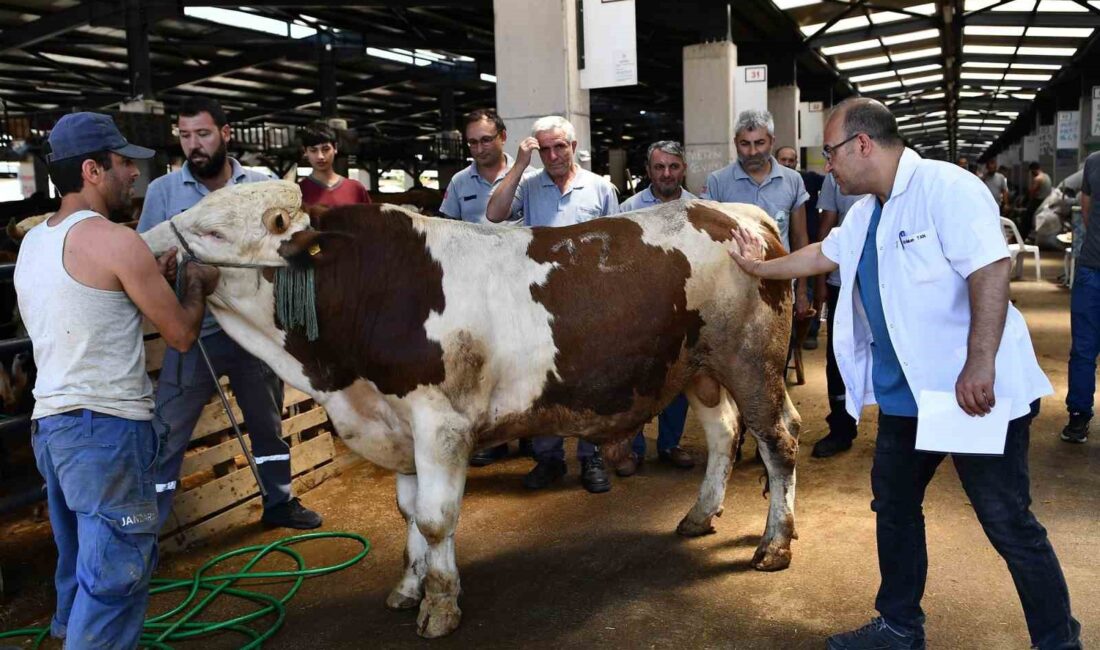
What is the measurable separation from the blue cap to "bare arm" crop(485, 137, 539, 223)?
2234 mm

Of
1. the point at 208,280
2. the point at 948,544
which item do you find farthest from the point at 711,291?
the point at 208,280

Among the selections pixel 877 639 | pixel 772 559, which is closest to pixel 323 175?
pixel 772 559

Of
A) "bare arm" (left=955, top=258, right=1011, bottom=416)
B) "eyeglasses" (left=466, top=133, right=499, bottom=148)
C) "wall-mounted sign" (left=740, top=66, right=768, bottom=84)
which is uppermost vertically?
"wall-mounted sign" (left=740, top=66, right=768, bottom=84)

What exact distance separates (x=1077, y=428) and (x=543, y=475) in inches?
135

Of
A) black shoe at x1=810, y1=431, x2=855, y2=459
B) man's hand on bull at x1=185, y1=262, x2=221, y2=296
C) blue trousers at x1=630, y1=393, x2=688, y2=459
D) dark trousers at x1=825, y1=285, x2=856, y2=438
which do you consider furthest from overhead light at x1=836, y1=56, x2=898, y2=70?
man's hand on bull at x1=185, y1=262, x2=221, y2=296

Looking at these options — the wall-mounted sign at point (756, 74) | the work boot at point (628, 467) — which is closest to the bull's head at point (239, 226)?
the work boot at point (628, 467)

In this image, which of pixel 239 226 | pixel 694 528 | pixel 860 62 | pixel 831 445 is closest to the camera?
pixel 239 226

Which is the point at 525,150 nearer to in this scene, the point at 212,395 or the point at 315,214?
the point at 315,214

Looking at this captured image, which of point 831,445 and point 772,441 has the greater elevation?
point 772,441

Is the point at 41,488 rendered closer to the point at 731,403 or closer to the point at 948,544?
the point at 731,403

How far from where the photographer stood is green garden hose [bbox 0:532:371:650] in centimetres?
359

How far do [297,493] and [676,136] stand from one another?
98.3 ft

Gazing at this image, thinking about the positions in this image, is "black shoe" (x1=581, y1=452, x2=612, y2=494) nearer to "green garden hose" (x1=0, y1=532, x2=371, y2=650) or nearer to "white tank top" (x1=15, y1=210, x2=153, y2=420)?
"green garden hose" (x1=0, y1=532, x2=371, y2=650)

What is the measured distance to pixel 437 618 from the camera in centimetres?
355
